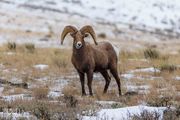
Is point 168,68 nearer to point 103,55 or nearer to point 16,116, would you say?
point 103,55

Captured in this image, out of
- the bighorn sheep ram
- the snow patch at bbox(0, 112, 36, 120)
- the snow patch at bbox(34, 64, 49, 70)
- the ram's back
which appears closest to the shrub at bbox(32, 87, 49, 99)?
the bighorn sheep ram

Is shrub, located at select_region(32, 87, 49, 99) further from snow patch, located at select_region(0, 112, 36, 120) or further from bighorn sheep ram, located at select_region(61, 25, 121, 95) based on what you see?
snow patch, located at select_region(0, 112, 36, 120)

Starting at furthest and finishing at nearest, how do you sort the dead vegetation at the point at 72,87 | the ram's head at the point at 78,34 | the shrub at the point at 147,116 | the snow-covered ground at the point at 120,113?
the ram's head at the point at 78,34, the dead vegetation at the point at 72,87, the snow-covered ground at the point at 120,113, the shrub at the point at 147,116

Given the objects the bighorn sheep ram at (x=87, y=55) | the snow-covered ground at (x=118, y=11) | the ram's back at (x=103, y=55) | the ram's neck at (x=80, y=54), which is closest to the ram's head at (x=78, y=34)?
the bighorn sheep ram at (x=87, y=55)

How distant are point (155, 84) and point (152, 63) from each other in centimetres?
553

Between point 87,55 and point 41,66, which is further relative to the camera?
point 41,66

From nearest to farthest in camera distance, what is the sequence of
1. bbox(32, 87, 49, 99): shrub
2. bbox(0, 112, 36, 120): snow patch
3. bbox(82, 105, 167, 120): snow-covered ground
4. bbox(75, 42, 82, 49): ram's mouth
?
bbox(0, 112, 36, 120): snow patch → bbox(82, 105, 167, 120): snow-covered ground → bbox(32, 87, 49, 99): shrub → bbox(75, 42, 82, 49): ram's mouth

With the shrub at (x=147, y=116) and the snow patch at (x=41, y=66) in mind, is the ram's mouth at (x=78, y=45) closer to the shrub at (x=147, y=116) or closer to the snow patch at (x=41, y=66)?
the shrub at (x=147, y=116)

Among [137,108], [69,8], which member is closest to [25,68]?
[137,108]

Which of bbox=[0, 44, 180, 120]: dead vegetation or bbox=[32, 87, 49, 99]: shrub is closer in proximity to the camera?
bbox=[0, 44, 180, 120]: dead vegetation

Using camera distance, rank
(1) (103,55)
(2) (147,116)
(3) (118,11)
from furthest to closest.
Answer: (3) (118,11) < (1) (103,55) < (2) (147,116)

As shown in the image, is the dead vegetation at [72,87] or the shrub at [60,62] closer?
the dead vegetation at [72,87]

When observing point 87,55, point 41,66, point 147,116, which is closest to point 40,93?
point 87,55

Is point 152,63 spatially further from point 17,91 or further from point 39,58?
point 17,91
